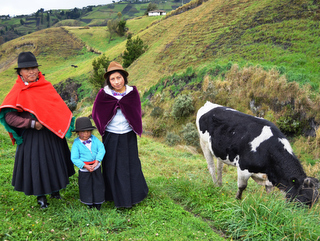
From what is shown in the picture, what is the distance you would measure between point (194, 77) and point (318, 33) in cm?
794

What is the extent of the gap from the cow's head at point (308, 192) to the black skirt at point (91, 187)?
3285mm

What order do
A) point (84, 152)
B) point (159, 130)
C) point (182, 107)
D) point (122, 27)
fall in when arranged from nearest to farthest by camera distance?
point (84, 152), point (182, 107), point (159, 130), point (122, 27)

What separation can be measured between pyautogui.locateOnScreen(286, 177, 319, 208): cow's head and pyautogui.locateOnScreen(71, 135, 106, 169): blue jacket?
3.37m

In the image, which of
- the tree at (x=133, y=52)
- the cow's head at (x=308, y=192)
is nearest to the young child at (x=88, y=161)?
the cow's head at (x=308, y=192)

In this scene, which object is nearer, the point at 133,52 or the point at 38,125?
the point at 38,125

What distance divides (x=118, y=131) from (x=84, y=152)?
0.68m

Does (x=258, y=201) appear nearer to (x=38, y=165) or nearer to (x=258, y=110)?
(x=38, y=165)

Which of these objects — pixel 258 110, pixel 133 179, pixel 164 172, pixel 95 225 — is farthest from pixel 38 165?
pixel 258 110

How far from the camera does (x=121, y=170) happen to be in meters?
4.18

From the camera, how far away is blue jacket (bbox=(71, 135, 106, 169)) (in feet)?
12.4

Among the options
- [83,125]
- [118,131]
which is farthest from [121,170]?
[83,125]

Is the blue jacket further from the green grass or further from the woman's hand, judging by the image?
the green grass

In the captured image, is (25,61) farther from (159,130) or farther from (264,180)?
(159,130)

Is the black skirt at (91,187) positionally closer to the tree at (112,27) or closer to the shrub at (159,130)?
the shrub at (159,130)
